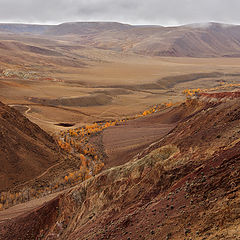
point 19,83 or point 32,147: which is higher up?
point 19,83

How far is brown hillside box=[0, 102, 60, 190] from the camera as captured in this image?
19.8 meters

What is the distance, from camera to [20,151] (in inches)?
842

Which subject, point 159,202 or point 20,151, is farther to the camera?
point 20,151

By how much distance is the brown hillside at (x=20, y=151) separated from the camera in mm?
19797

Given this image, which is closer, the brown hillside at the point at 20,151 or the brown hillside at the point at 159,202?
the brown hillside at the point at 159,202

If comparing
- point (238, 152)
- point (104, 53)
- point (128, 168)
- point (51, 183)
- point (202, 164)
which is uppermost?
point (104, 53)

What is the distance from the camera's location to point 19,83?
6191 cm

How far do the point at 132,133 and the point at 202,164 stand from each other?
20.0 metres

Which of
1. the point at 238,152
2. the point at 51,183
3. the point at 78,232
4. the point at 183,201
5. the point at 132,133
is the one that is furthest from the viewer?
the point at 132,133

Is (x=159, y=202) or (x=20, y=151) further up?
(x=159, y=202)

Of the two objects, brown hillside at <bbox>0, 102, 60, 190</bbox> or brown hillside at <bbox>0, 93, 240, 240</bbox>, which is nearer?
brown hillside at <bbox>0, 93, 240, 240</bbox>

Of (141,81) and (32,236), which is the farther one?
(141,81)

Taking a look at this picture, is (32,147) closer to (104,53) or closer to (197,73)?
(197,73)

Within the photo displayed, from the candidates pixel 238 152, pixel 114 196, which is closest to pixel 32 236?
pixel 114 196
